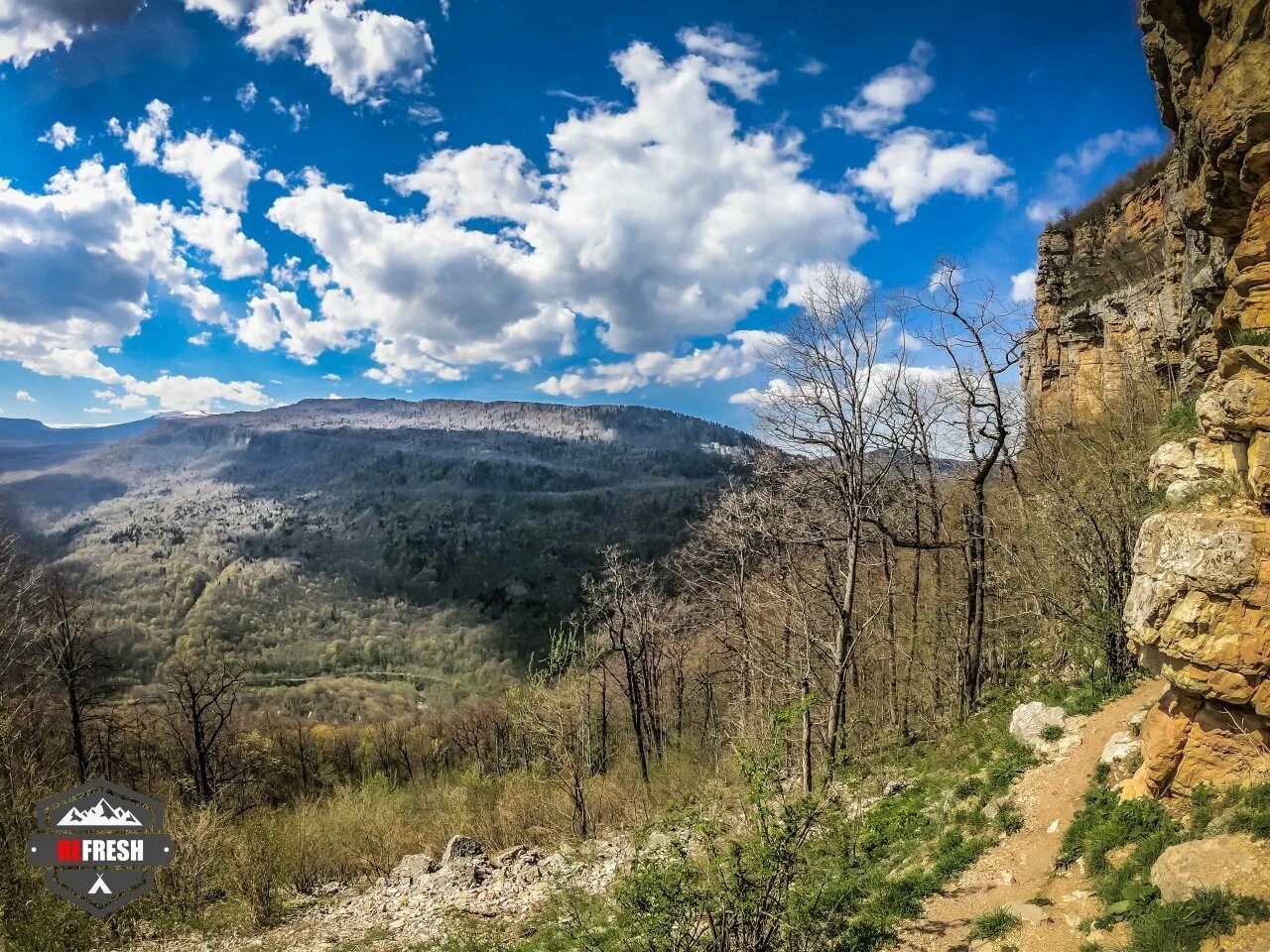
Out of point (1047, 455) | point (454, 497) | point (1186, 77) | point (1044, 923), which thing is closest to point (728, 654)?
point (1047, 455)

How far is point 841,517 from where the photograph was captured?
13.0 metres

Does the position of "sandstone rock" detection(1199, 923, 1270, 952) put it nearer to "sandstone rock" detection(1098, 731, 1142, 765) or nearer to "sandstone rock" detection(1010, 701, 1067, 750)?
"sandstone rock" detection(1098, 731, 1142, 765)

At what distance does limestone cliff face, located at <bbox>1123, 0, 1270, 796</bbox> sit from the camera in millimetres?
5957

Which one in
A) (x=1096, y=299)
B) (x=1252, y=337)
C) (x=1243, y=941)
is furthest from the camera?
(x=1096, y=299)

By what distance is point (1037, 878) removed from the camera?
23.0ft

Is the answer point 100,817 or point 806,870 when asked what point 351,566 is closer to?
point 100,817

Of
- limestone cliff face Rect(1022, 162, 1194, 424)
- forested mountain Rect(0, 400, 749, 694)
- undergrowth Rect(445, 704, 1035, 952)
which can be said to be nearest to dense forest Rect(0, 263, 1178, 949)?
undergrowth Rect(445, 704, 1035, 952)

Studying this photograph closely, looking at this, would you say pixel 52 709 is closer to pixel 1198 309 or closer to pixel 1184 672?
pixel 1184 672

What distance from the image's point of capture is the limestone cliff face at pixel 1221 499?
19.5ft

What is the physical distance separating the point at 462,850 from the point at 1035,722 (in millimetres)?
15473

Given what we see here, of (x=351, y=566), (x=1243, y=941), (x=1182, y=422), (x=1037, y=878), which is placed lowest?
(x=351, y=566)

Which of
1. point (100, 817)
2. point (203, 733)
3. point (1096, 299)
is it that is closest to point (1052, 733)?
point (100, 817)

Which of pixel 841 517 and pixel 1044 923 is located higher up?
pixel 841 517

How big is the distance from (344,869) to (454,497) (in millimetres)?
177833
